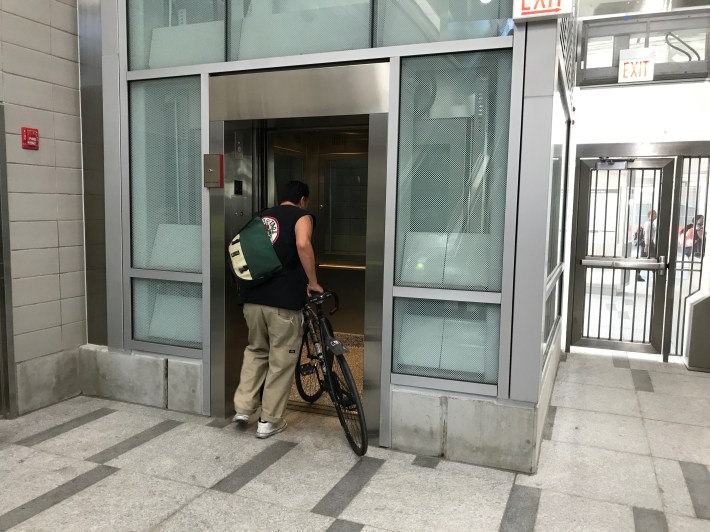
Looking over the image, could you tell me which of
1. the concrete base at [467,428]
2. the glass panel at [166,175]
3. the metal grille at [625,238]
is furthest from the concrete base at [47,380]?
the metal grille at [625,238]

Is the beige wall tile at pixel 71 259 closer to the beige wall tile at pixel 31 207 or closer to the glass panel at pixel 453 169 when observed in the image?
the beige wall tile at pixel 31 207

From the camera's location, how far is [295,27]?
3689mm

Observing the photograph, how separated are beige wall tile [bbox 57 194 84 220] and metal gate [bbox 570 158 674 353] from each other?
501 centimetres

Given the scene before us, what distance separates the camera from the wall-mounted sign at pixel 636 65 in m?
5.78

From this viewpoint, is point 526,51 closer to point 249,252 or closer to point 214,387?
point 249,252

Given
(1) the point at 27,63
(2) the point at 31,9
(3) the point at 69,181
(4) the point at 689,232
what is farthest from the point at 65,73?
(4) the point at 689,232

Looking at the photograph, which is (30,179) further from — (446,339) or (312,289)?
(446,339)

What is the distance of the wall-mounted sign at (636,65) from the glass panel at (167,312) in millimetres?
4833

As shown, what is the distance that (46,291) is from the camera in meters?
4.20

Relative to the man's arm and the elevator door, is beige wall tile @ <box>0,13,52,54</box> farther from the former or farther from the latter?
the man's arm

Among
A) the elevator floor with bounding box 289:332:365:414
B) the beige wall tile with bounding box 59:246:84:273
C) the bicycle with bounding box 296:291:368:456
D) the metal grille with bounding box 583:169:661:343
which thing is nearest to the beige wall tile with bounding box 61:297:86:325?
the beige wall tile with bounding box 59:246:84:273

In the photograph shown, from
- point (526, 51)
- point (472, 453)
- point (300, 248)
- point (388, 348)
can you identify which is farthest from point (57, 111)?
point (472, 453)

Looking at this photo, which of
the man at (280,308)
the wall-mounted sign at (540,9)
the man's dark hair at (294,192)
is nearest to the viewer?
the wall-mounted sign at (540,9)

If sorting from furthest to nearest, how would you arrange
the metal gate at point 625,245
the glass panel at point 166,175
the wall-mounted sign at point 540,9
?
the metal gate at point 625,245
the glass panel at point 166,175
the wall-mounted sign at point 540,9
